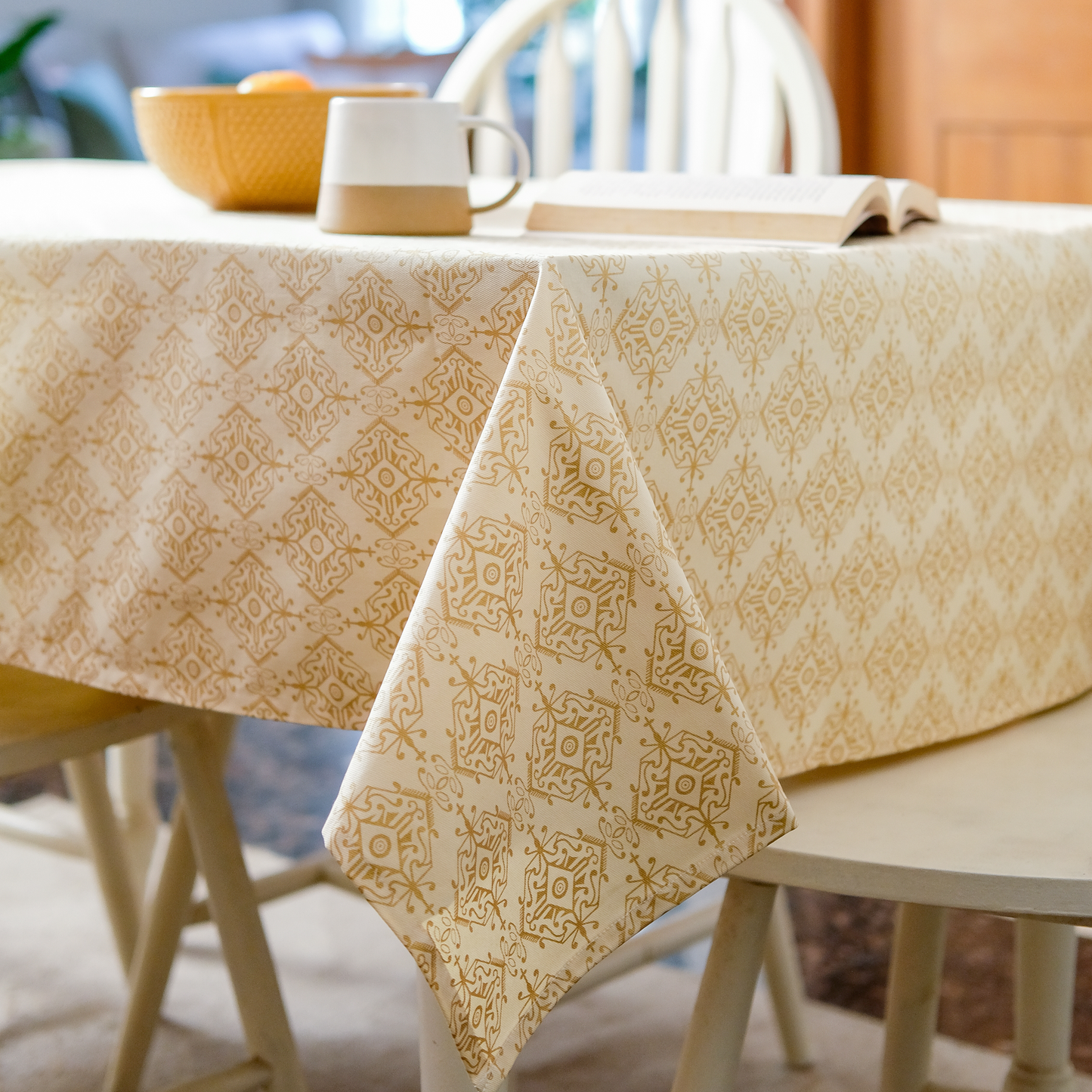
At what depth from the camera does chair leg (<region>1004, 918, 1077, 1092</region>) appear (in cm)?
90

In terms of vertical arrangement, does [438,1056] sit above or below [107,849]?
above

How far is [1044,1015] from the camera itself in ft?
2.98

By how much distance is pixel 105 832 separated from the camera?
50.4 inches

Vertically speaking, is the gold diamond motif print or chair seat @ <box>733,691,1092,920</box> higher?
the gold diamond motif print

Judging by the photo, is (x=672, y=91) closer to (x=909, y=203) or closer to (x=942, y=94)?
(x=909, y=203)

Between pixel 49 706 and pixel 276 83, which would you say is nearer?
pixel 49 706

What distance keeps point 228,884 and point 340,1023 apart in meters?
0.46

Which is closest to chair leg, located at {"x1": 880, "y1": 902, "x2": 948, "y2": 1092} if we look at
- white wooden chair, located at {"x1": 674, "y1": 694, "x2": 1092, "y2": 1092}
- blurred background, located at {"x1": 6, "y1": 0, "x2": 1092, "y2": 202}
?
white wooden chair, located at {"x1": 674, "y1": 694, "x2": 1092, "y2": 1092}

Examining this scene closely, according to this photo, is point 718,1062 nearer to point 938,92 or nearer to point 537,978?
point 537,978

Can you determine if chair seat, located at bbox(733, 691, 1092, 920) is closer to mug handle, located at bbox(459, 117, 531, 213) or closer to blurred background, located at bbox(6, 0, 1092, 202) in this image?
mug handle, located at bbox(459, 117, 531, 213)

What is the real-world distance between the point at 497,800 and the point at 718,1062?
0.22m

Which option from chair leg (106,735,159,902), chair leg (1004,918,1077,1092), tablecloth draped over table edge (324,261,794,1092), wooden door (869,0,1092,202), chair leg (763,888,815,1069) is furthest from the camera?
wooden door (869,0,1092,202)

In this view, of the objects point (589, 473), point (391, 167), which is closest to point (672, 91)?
point (391, 167)

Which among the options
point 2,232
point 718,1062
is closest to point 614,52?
point 2,232
